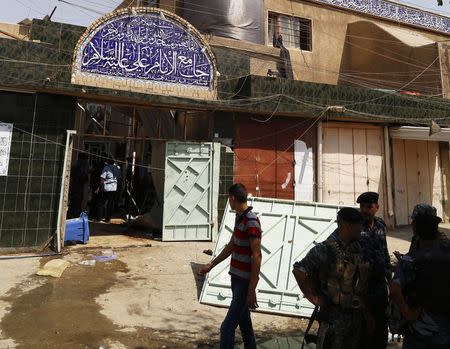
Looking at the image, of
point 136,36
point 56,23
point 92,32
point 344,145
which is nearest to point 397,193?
point 344,145

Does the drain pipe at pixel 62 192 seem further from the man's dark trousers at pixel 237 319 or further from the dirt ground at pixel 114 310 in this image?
the man's dark trousers at pixel 237 319

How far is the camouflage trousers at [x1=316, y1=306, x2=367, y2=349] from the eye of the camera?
2113 millimetres

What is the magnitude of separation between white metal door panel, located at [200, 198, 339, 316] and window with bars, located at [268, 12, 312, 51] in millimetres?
8740

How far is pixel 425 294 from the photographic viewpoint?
6.77 ft

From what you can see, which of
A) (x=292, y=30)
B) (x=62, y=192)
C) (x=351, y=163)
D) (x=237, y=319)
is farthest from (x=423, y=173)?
(x=237, y=319)

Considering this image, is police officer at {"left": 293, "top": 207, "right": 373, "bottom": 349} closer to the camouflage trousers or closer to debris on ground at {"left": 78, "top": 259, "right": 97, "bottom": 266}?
the camouflage trousers

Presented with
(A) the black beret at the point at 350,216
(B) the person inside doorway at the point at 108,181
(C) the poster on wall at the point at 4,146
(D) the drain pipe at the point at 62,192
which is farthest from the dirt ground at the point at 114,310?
(B) the person inside doorway at the point at 108,181

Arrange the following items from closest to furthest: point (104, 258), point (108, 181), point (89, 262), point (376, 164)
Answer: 1. point (89, 262)
2. point (104, 258)
3. point (108, 181)
4. point (376, 164)

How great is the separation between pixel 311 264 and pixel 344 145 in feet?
26.7

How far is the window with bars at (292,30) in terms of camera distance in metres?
12.7

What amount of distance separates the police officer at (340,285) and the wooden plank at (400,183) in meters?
9.06

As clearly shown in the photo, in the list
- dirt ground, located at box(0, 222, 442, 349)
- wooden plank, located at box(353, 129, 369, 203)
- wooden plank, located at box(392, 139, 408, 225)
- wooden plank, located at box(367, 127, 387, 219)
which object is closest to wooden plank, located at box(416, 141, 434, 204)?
wooden plank, located at box(392, 139, 408, 225)

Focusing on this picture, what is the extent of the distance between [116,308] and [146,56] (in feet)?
17.0

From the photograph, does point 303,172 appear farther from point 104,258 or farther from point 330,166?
point 104,258
